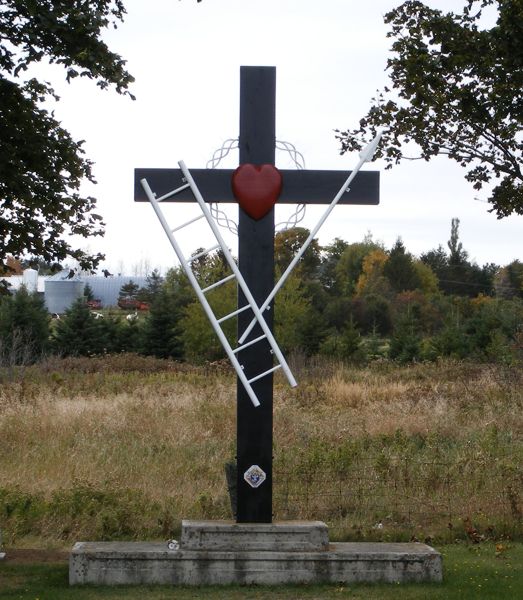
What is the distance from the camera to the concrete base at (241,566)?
7.26 metres

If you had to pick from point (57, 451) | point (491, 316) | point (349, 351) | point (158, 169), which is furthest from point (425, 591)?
point (491, 316)

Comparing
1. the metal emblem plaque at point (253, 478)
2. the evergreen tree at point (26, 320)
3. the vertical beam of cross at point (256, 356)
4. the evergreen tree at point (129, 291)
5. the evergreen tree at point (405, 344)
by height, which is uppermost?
the evergreen tree at point (129, 291)

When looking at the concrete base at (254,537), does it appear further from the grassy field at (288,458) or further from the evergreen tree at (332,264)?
the evergreen tree at (332,264)

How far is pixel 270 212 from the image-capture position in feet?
25.4

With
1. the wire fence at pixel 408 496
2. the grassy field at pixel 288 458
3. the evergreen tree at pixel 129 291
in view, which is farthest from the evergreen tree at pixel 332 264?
the wire fence at pixel 408 496

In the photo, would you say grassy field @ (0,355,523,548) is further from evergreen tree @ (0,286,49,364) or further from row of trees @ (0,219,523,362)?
evergreen tree @ (0,286,49,364)

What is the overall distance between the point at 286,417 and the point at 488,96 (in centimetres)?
976

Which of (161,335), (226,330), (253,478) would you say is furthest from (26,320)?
(253,478)

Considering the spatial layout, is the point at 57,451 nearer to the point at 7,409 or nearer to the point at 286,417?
the point at 7,409

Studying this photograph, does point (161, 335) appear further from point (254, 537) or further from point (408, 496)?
point (254, 537)

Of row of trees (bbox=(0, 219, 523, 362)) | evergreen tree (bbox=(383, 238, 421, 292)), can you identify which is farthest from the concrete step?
evergreen tree (bbox=(383, 238, 421, 292))

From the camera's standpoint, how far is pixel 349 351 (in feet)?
116

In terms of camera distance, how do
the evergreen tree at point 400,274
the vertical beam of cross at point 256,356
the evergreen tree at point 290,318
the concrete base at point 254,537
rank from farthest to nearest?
the evergreen tree at point 400,274 < the evergreen tree at point 290,318 < the vertical beam of cross at point 256,356 < the concrete base at point 254,537

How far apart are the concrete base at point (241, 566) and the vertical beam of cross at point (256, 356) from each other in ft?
1.45
